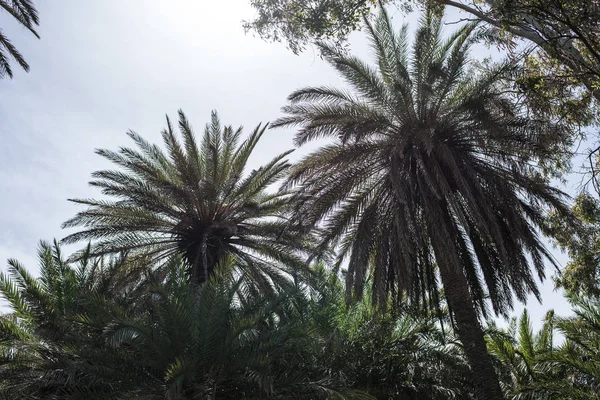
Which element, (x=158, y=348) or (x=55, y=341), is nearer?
(x=158, y=348)

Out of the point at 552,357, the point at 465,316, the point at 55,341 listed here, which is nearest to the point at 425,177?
the point at 465,316

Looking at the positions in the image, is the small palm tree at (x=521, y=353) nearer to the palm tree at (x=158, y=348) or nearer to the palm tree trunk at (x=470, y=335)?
the palm tree trunk at (x=470, y=335)

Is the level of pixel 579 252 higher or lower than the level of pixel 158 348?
higher

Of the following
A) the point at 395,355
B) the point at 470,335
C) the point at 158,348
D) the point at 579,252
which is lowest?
the point at 158,348

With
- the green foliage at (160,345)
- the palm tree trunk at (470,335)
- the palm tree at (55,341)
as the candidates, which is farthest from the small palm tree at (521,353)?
the palm tree at (55,341)

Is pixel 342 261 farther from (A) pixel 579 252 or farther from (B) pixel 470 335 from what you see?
(A) pixel 579 252

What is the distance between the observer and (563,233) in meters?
14.5

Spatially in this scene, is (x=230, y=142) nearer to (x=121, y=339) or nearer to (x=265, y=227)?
(x=265, y=227)

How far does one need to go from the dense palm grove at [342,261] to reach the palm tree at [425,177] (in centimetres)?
5

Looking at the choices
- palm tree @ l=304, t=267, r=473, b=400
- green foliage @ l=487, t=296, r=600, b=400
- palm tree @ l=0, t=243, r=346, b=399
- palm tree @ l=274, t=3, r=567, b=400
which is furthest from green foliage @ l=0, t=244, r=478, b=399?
green foliage @ l=487, t=296, r=600, b=400

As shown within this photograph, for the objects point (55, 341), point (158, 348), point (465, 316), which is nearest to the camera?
point (158, 348)

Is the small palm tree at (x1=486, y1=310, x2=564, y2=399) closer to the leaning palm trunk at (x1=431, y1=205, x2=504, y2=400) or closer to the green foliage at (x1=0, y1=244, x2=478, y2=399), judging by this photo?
the leaning palm trunk at (x1=431, y1=205, x2=504, y2=400)

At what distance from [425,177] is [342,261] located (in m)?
2.95

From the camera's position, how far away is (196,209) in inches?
663
